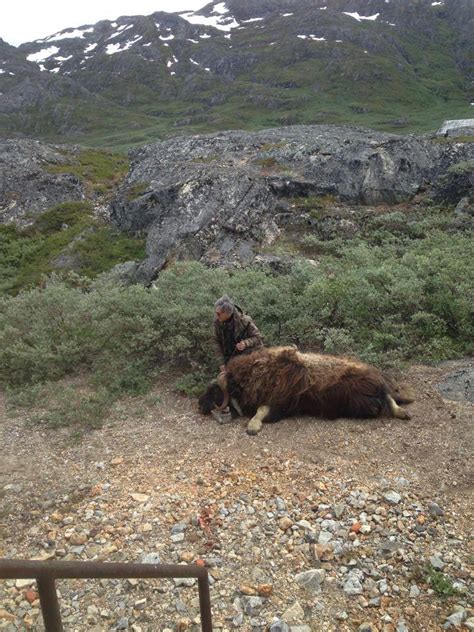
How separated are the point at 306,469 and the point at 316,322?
158 inches

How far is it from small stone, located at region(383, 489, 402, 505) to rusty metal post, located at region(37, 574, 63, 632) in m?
3.78

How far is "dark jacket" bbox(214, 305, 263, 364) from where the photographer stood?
7480 millimetres

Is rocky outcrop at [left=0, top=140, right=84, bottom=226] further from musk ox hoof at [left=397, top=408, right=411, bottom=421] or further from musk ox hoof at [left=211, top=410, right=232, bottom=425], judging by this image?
musk ox hoof at [left=397, top=408, right=411, bottom=421]

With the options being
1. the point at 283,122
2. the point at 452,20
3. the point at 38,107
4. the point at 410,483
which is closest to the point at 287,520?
the point at 410,483

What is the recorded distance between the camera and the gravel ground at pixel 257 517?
374cm

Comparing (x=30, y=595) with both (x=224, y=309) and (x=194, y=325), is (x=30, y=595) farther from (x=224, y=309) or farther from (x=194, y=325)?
(x=194, y=325)

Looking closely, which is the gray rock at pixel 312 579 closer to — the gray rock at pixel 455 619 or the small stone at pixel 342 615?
the small stone at pixel 342 615

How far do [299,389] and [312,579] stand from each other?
112 inches

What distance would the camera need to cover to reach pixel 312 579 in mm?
4023

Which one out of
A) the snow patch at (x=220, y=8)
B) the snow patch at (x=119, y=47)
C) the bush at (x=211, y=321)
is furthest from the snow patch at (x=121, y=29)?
the bush at (x=211, y=321)

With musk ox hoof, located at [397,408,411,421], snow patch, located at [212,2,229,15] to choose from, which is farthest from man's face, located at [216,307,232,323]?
snow patch, located at [212,2,229,15]

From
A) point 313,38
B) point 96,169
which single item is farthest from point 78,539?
point 313,38

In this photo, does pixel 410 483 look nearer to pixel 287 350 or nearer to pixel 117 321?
pixel 287 350

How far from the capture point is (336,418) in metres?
6.57
